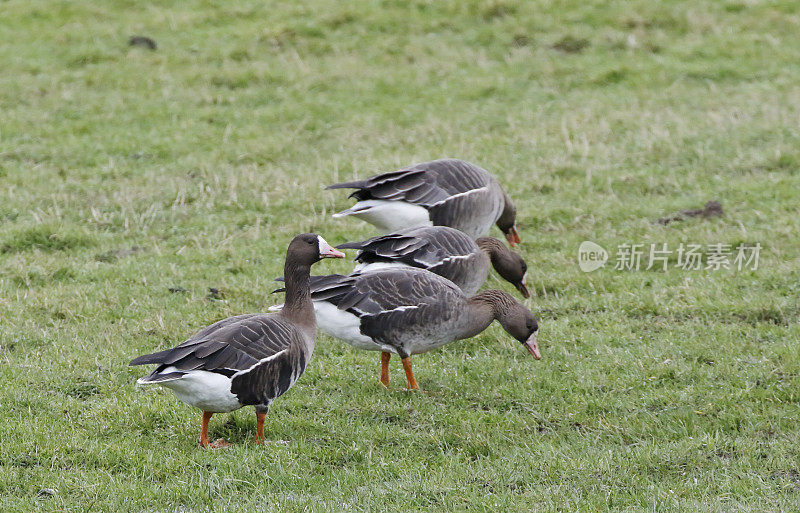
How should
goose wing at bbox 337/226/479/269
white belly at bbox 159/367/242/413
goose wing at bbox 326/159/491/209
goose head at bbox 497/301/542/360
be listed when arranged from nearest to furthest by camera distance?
white belly at bbox 159/367/242/413, goose head at bbox 497/301/542/360, goose wing at bbox 337/226/479/269, goose wing at bbox 326/159/491/209

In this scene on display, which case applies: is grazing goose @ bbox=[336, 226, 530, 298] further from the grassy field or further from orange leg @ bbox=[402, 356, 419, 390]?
orange leg @ bbox=[402, 356, 419, 390]

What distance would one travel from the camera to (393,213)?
11461mm

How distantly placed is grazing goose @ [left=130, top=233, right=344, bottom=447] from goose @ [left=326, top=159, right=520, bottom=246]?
3209 mm

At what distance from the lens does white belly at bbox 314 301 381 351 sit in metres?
8.69

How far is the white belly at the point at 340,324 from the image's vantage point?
8.69 meters

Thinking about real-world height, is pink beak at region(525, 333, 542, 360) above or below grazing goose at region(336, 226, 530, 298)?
below

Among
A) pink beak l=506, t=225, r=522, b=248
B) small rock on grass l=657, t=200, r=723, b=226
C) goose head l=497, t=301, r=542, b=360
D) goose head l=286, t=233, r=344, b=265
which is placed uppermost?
goose head l=286, t=233, r=344, b=265

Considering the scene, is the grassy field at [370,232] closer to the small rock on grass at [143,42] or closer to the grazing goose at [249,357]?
the small rock on grass at [143,42]

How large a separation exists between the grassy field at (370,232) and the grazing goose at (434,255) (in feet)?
2.37

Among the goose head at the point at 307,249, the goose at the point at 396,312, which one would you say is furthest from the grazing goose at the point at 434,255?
the goose head at the point at 307,249

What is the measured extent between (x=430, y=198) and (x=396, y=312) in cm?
319

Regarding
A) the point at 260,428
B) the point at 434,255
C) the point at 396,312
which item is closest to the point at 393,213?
the point at 434,255

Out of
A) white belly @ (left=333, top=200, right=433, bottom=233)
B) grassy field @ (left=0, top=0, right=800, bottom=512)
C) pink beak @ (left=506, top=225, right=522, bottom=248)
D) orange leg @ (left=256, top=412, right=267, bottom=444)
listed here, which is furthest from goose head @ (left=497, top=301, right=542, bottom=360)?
pink beak @ (left=506, top=225, right=522, bottom=248)

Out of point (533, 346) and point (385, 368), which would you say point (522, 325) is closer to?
point (533, 346)
